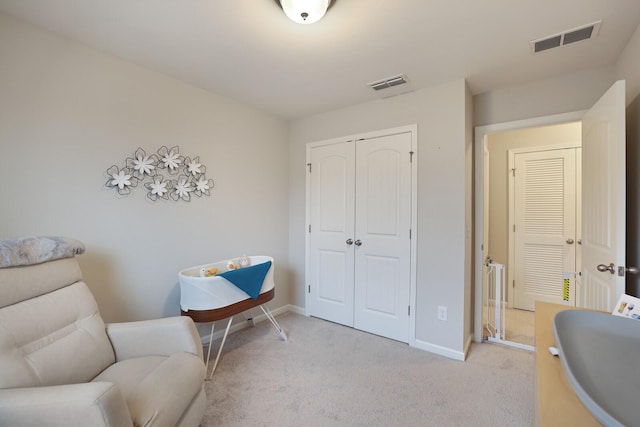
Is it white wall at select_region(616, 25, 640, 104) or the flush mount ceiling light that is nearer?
the flush mount ceiling light

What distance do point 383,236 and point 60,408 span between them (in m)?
2.41

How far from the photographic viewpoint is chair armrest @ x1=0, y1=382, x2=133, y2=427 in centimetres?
93

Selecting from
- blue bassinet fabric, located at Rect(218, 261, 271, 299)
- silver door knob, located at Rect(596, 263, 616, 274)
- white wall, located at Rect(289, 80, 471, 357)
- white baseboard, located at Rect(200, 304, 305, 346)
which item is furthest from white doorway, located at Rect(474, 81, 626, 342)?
white baseboard, located at Rect(200, 304, 305, 346)

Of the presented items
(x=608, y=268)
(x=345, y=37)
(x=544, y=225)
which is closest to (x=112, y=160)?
(x=345, y=37)

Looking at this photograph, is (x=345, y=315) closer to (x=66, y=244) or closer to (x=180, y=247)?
(x=180, y=247)

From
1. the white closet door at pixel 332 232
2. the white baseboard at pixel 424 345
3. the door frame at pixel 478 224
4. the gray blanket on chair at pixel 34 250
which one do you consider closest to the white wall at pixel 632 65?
the door frame at pixel 478 224

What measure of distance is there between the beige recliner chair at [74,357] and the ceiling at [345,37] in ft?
4.45

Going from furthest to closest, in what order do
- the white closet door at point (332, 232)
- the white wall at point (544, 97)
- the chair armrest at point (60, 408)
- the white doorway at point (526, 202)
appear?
1. the white doorway at point (526, 202)
2. the white closet door at point (332, 232)
3. the white wall at point (544, 97)
4. the chair armrest at point (60, 408)

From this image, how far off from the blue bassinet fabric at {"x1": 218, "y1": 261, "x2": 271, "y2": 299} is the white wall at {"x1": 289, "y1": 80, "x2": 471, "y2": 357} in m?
1.43

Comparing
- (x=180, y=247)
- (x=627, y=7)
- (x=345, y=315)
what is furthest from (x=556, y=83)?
(x=180, y=247)

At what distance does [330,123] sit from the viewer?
3.14 meters

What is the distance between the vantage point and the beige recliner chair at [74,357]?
949 mm

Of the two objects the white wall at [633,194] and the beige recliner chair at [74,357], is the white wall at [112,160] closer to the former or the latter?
the beige recliner chair at [74,357]

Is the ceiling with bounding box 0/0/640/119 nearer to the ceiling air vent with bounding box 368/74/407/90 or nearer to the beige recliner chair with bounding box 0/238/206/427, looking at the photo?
the ceiling air vent with bounding box 368/74/407/90
